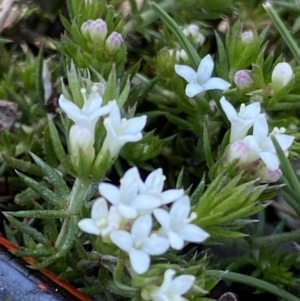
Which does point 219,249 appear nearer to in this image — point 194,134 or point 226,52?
point 194,134

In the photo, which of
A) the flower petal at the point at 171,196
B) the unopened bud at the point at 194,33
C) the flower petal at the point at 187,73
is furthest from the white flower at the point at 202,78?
the flower petal at the point at 171,196

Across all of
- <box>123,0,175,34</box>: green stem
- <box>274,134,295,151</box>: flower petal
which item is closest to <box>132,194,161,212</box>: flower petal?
<box>274,134,295,151</box>: flower petal

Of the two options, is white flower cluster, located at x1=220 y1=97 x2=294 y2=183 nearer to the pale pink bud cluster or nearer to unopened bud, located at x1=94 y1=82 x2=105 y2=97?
unopened bud, located at x1=94 y1=82 x2=105 y2=97

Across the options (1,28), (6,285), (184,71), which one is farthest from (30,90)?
(6,285)

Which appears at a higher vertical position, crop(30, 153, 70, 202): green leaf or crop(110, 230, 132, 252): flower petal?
crop(110, 230, 132, 252): flower petal

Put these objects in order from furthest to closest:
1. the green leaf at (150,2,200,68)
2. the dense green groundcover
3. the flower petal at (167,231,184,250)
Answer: the green leaf at (150,2,200,68)
the dense green groundcover
the flower petal at (167,231,184,250)

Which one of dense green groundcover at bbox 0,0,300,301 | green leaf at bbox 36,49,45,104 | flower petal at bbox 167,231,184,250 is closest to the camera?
flower petal at bbox 167,231,184,250
